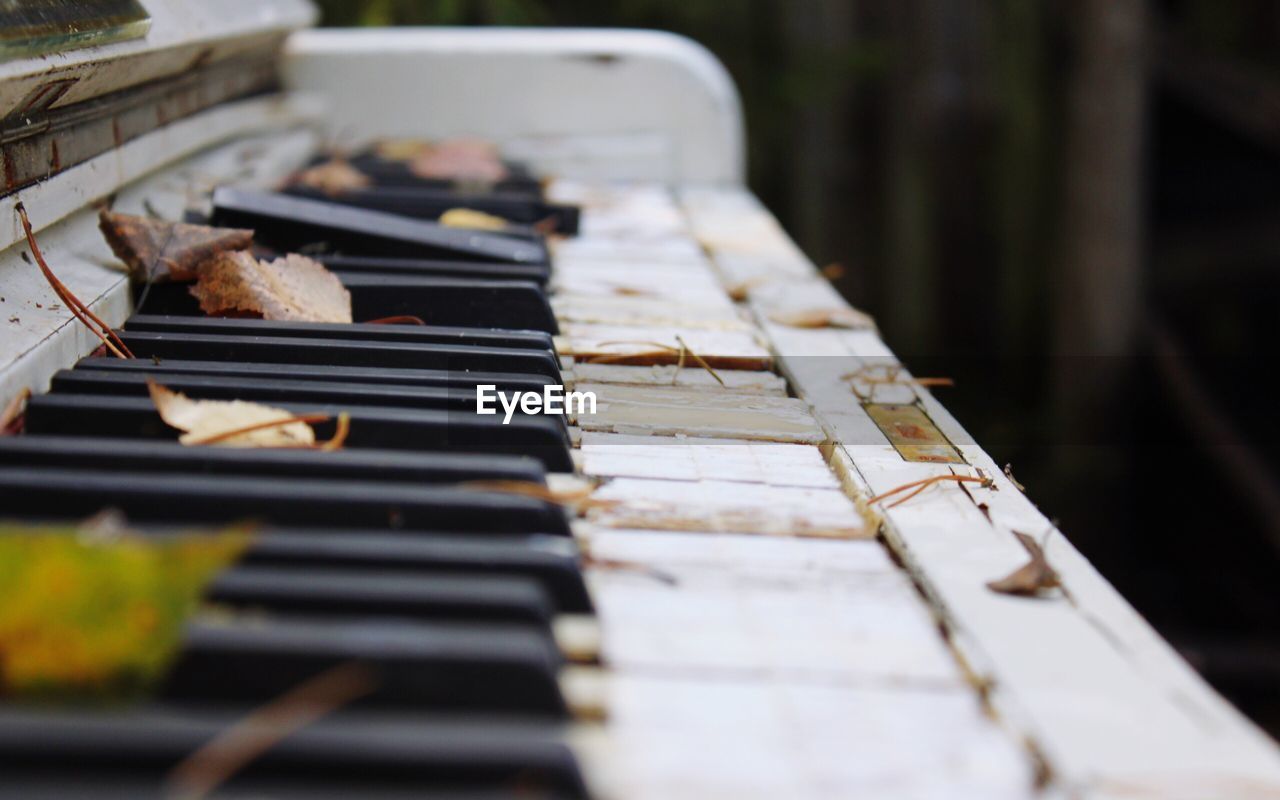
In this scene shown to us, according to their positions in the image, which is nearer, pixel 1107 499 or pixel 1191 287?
pixel 1107 499

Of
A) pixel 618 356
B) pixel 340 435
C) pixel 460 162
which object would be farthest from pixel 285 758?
pixel 460 162

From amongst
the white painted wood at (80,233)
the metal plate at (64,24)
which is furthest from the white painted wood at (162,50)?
the white painted wood at (80,233)

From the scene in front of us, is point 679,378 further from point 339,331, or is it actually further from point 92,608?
point 92,608

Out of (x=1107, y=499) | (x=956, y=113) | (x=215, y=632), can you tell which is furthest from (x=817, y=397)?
(x=956, y=113)

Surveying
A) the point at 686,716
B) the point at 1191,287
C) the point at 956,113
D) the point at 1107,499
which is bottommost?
the point at 1107,499

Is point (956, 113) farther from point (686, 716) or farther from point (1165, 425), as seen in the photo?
point (686, 716)

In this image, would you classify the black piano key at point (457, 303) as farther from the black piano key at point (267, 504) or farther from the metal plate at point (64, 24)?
the black piano key at point (267, 504)

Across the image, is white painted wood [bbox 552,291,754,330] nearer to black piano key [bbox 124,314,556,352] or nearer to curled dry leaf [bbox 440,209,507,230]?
black piano key [bbox 124,314,556,352]
